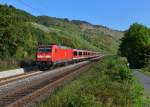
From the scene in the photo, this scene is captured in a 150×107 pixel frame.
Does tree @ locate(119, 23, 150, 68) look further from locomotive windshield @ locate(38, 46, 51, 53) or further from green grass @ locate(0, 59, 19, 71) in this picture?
green grass @ locate(0, 59, 19, 71)

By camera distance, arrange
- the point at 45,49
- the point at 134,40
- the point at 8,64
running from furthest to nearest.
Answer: the point at 134,40, the point at 45,49, the point at 8,64

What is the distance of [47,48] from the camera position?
166 ft

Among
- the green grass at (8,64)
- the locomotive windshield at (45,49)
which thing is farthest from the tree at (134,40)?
the green grass at (8,64)

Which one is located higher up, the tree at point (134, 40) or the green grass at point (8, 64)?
the tree at point (134, 40)

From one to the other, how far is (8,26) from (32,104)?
101ft

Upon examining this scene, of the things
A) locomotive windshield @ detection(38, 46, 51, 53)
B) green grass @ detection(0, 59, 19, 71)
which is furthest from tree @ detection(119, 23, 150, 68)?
green grass @ detection(0, 59, 19, 71)

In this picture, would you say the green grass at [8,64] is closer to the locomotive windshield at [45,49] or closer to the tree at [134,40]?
the locomotive windshield at [45,49]

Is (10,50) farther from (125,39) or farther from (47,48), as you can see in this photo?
(125,39)

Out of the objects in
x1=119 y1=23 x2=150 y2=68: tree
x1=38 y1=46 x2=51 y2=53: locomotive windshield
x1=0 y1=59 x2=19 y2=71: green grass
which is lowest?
x1=0 y1=59 x2=19 y2=71: green grass

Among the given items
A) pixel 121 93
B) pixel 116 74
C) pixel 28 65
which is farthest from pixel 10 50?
pixel 121 93

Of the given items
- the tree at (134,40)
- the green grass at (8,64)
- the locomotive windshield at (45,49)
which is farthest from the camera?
the tree at (134,40)

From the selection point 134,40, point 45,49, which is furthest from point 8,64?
point 134,40

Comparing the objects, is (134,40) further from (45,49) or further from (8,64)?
(8,64)

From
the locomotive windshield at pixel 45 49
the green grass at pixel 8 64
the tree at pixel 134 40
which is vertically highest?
the tree at pixel 134 40
